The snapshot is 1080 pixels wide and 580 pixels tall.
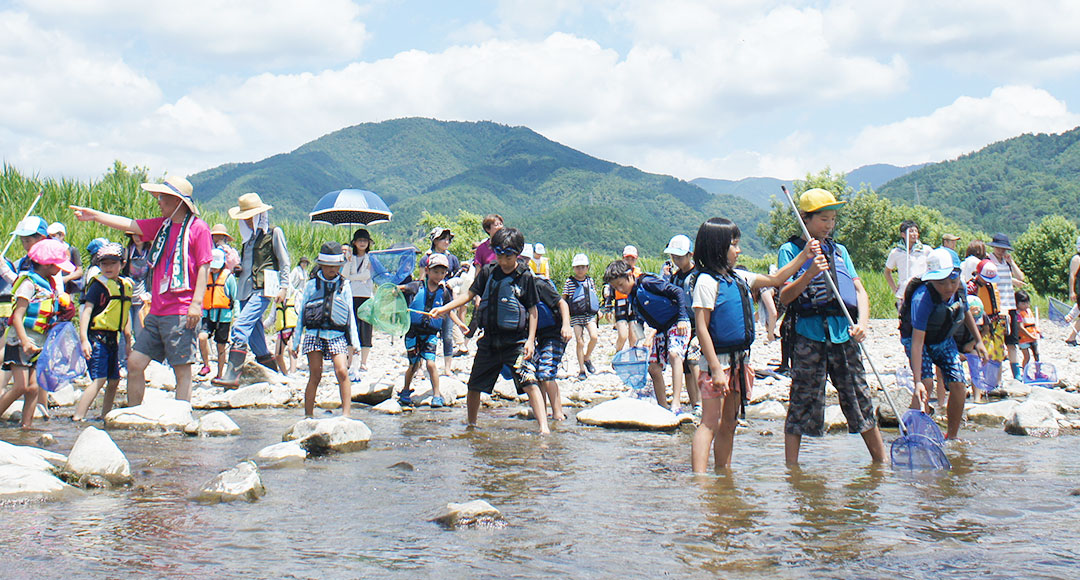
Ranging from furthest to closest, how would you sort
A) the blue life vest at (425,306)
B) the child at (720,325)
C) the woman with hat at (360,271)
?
the woman with hat at (360,271) < the blue life vest at (425,306) < the child at (720,325)

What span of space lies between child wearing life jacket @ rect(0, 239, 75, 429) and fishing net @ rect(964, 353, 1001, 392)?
800cm

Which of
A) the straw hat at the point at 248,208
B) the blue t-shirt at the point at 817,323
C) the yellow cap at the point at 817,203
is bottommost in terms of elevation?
the blue t-shirt at the point at 817,323

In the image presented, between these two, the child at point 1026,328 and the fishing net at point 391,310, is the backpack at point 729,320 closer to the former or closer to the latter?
the fishing net at point 391,310

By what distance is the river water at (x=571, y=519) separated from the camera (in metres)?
3.25

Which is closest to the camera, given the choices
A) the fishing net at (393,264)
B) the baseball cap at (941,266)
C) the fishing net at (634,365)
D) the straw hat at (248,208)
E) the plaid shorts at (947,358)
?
the baseball cap at (941,266)

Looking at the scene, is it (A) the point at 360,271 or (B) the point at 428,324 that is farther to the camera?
(A) the point at 360,271

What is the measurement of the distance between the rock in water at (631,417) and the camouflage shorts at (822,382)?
7.66ft

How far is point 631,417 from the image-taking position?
24.6ft

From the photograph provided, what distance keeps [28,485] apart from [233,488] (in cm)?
101

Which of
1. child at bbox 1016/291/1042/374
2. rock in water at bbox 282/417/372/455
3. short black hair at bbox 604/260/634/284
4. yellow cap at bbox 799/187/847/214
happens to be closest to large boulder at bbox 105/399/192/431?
rock in water at bbox 282/417/372/455

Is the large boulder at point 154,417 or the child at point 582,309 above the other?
the child at point 582,309

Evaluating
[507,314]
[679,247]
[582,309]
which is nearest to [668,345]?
[679,247]

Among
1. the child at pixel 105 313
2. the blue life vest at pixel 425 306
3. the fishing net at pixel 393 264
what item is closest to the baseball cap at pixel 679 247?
the blue life vest at pixel 425 306

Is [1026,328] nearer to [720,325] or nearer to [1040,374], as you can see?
[1040,374]
